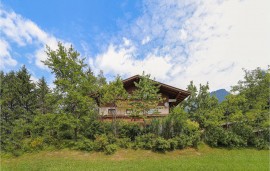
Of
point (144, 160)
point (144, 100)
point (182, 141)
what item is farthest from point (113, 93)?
point (182, 141)

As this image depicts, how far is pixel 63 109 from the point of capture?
1994cm

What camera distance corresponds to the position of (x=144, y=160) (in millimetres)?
15750

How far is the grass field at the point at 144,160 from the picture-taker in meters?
14.0

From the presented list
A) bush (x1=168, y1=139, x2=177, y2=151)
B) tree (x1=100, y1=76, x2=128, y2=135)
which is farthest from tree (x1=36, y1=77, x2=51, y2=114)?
bush (x1=168, y1=139, x2=177, y2=151)

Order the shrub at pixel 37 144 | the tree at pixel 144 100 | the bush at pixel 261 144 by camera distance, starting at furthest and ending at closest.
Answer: the bush at pixel 261 144, the tree at pixel 144 100, the shrub at pixel 37 144

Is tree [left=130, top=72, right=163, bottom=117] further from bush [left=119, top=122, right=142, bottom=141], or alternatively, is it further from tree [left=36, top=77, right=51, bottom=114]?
tree [left=36, top=77, right=51, bottom=114]

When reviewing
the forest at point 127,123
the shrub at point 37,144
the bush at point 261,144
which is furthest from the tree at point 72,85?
the bush at point 261,144

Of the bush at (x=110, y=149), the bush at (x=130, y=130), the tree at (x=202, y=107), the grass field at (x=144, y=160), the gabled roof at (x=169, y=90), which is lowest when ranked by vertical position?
the grass field at (x=144, y=160)

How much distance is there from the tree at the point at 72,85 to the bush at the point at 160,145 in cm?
642

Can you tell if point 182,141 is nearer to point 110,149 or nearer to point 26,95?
point 110,149

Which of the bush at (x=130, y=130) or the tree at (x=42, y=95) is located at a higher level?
the tree at (x=42, y=95)

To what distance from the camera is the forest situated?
738 inches

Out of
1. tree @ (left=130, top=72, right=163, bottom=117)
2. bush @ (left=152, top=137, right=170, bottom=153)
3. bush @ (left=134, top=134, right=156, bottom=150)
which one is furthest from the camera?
tree @ (left=130, top=72, right=163, bottom=117)

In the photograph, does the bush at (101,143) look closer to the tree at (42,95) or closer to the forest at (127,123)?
the forest at (127,123)
